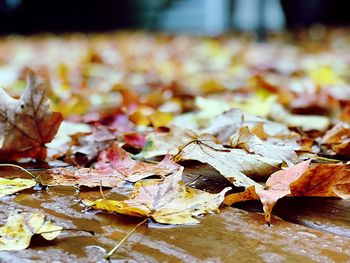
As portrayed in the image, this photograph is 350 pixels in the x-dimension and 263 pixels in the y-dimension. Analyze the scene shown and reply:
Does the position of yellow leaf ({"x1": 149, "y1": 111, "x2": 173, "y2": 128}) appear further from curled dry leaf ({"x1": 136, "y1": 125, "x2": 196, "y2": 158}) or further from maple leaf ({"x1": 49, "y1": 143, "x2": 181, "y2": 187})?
maple leaf ({"x1": 49, "y1": 143, "x2": 181, "y2": 187})

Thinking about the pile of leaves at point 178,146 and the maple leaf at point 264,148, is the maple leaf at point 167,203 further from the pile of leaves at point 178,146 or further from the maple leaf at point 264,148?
the maple leaf at point 264,148

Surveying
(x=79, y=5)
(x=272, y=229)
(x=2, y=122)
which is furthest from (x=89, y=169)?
(x=79, y=5)

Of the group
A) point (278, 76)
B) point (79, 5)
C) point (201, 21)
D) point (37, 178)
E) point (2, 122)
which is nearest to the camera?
point (37, 178)

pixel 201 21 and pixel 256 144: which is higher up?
pixel 256 144

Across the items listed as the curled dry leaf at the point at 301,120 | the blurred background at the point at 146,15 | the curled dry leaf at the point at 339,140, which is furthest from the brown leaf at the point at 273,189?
the blurred background at the point at 146,15

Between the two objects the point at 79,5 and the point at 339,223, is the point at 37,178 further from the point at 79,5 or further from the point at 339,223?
the point at 79,5

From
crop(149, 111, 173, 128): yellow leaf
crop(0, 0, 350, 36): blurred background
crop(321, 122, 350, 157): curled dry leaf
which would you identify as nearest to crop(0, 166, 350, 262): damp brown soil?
crop(321, 122, 350, 157): curled dry leaf
